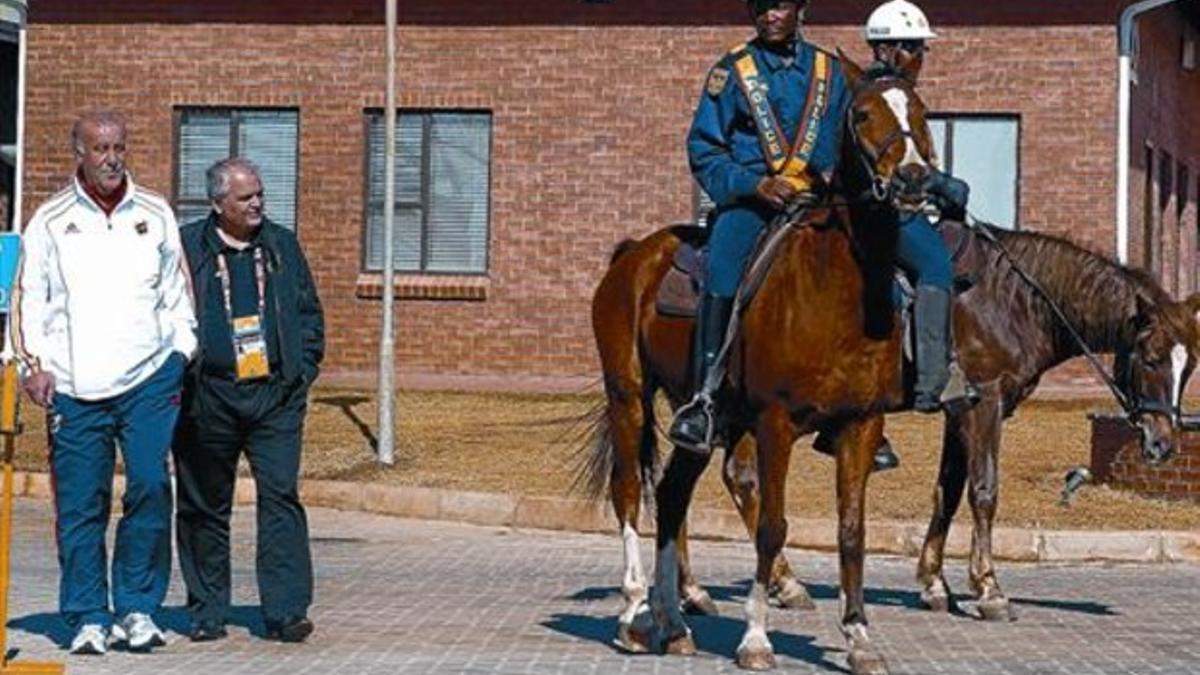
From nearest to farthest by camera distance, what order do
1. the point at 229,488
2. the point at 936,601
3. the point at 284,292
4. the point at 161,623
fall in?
the point at 284,292, the point at 229,488, the point at 161,623, the point at 936,601

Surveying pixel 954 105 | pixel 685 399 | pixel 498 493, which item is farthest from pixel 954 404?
pixel 954 105

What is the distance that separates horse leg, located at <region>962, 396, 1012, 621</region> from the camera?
14656 millimetres

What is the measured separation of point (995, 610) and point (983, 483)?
0.71 meters

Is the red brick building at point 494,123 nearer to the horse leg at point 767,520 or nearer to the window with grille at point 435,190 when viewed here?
the window with grille at point 435,190

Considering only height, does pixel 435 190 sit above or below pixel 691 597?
above

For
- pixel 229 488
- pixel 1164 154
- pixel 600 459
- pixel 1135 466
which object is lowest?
pixel 1135 466

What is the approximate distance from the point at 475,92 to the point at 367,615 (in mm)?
16627

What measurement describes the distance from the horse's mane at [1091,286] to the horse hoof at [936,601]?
1542 millimetres

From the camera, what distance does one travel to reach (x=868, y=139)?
11469 mm

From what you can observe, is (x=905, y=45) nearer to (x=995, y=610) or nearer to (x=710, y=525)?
(x=995, y=610)

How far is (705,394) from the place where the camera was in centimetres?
1219

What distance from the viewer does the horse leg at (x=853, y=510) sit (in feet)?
39.3

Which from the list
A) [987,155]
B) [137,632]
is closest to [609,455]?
[137,632]

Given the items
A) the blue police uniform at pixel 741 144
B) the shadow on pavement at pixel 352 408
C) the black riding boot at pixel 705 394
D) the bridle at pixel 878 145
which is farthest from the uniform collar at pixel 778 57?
the shadow on pavement at pixel 352 408
